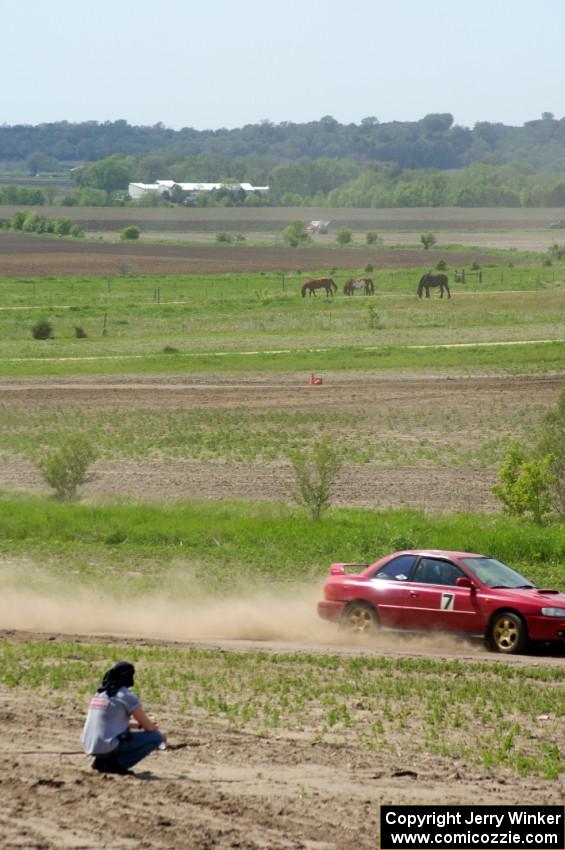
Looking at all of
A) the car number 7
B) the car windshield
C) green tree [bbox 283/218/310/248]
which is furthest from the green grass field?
green tree [bbox 283/218/310/248]

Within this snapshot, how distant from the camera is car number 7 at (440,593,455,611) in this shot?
16500 mm

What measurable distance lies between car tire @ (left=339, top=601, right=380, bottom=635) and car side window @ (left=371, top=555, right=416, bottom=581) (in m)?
0.40

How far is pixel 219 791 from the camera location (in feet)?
34.0

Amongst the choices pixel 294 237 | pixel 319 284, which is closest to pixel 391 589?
pixel 319 284

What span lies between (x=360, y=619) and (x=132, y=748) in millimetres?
6896

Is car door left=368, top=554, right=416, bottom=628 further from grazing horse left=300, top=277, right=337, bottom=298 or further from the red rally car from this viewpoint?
grazing horse left=300, top=277, right=337, bottom=298

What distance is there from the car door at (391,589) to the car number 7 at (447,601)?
49 centimetres

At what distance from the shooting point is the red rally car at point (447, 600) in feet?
52.4

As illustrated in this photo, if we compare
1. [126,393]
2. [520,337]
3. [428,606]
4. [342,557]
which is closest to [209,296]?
[520,337]

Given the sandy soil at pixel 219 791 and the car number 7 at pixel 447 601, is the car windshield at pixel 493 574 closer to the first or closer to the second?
the car number 7 at pixel 447 601

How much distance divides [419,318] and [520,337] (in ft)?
27.9

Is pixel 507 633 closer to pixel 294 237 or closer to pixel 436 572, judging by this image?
pixel 436 572

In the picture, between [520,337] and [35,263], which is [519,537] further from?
[35,263]

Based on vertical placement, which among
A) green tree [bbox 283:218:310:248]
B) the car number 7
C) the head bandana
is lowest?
the car number 7
